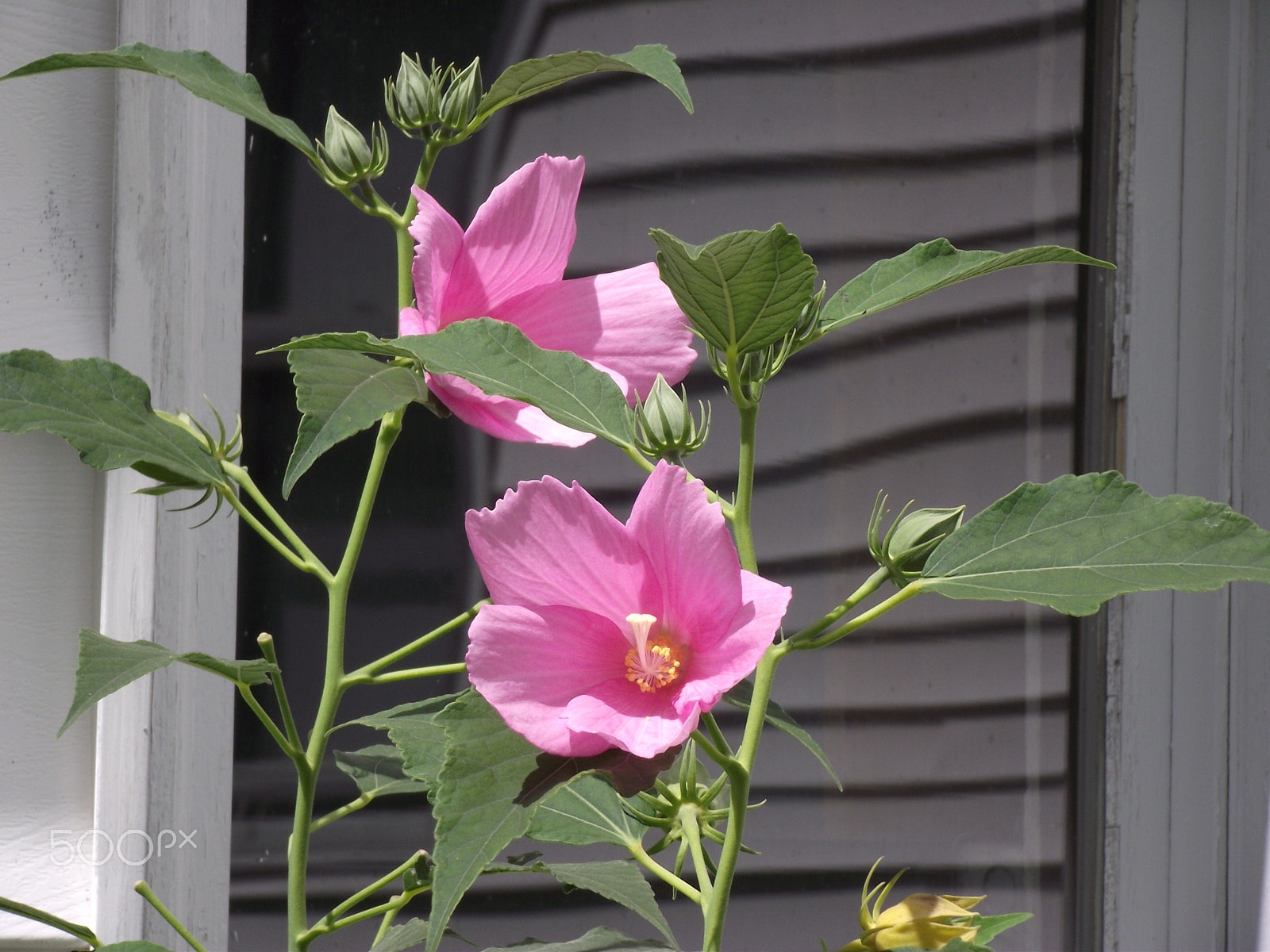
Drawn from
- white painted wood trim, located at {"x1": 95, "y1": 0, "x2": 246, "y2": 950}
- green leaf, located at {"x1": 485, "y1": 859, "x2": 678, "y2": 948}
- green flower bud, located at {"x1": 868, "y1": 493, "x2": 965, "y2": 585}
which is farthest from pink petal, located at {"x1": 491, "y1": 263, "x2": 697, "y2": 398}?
white painted wood trim, located at {"x1": 95, "y1": 0, "x2": 246, "y2": 950}

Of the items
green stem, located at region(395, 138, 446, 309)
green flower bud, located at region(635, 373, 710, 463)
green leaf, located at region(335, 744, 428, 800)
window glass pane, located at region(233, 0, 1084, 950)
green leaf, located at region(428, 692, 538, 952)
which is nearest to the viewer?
green leaf, located at region(428, 692, 538, 952)

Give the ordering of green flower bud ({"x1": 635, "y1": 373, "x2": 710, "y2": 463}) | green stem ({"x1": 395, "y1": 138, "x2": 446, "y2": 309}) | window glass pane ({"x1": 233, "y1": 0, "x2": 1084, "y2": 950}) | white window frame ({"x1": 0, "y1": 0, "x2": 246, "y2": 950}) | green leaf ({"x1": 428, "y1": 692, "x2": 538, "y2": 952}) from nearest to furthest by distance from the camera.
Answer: green leaf ({"x1": 428, "y1": 692, "x2": 538, "y2": 952})
green flower bud ({"x1": 635, "y1": 373, "x2": 710, "y2": 463})
green stem ({"x1": 395, "y1": 138, "x2": 446, "y2": 309})
white window frame ({"x1": 0, "y1": 0, "x2": 246, "y2": 950})
window glass pane ({"x1": 233, "y1": 0, "x2": 1084, "y2": 950})

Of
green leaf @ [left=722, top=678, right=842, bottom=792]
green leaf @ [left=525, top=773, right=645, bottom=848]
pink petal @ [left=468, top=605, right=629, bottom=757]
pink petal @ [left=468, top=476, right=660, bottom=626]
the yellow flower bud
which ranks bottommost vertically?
the yellow flower bud

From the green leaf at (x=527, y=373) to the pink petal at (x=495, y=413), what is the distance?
47 mm

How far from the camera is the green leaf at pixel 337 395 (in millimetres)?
365

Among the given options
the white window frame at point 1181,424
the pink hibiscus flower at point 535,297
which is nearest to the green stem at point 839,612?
the pink hibiscus flower at point 535,297

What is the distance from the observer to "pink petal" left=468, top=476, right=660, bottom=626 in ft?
1.00

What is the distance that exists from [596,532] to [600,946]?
172 mm

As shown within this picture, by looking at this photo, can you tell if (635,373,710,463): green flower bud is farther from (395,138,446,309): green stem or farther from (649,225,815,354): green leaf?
(395,138,446,309): green stem

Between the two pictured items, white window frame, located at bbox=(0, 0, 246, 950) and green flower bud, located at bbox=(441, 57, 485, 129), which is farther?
white window frame, located at bbox=(0, 0, 246, 950)

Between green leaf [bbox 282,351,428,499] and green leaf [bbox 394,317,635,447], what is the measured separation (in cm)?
6

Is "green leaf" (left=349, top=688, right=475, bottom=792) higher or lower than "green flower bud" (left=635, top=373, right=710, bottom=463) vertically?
lower

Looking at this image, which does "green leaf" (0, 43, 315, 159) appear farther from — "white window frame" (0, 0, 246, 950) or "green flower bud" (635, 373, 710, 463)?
"white window frame" (0, 0, 246, 950)

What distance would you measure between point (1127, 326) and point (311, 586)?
889mm
